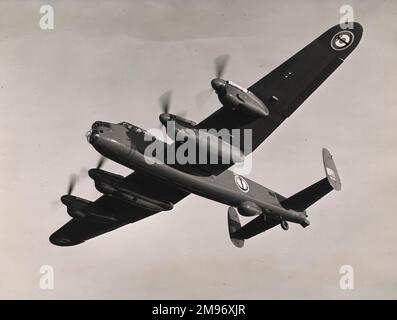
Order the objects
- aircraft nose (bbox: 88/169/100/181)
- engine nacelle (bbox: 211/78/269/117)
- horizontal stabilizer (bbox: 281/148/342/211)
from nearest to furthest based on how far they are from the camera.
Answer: engine nacelle (bbox: 211/78/269/117) < aircraft nose (bbox: 88/169/100/181) < horizontal stabilizer (bbox: 281/148/342/211)

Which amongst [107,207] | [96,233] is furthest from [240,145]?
[96,233]

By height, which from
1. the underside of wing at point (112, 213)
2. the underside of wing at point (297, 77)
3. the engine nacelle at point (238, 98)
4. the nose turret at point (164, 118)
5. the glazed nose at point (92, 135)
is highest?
the underside of wing at point (297, 77)

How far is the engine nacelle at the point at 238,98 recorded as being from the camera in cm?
2028

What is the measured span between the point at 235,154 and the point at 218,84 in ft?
11.5

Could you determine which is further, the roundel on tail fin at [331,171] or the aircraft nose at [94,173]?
the roundel on tail fin at [331,171]

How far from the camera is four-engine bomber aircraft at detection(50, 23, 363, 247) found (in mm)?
20953

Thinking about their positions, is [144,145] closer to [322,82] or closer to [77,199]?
[77,199]

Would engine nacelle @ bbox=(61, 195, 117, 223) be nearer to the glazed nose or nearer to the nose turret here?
the glazed nose

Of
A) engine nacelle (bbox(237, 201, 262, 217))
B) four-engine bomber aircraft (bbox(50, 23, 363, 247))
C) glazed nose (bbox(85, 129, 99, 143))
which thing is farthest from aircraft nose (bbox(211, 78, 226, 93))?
engine nacelle (bbox(237, 201, 262, 217))

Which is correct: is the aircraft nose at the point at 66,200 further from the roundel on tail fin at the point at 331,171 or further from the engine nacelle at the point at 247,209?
the roundel on tail fin at the point at 331,171

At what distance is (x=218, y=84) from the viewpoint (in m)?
20.2

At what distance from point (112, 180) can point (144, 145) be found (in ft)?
8.62

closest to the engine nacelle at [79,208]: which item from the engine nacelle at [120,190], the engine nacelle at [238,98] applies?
the engine nacelle at [120,190]

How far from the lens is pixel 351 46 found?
22188 mm
